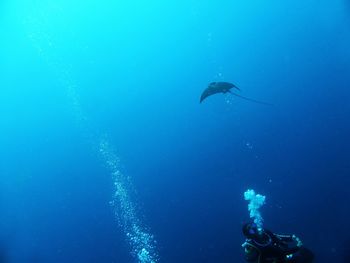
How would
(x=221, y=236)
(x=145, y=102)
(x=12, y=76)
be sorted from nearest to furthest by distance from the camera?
(x=221, y=236) < (x=145, y=102) < (x=12, y=76)

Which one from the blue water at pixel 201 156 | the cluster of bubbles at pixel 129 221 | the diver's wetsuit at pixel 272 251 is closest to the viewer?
the diver's wetsuit at pixel 272 251

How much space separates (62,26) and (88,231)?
6465cm

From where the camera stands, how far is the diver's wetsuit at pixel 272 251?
4000 millimetres

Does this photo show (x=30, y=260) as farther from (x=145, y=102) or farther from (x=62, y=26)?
(x=62, y=26)

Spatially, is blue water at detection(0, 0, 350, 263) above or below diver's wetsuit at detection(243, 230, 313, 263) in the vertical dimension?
above

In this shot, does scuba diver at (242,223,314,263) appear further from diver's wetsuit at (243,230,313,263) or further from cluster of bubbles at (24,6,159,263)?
cluster of bubbles at (24,6,159,263)

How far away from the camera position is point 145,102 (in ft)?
101

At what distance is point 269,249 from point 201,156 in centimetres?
1617

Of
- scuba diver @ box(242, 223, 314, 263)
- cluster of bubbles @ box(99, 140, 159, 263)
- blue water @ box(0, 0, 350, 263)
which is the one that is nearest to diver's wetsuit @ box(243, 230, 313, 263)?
scuba diver @ box(242, 223, 314, 263)

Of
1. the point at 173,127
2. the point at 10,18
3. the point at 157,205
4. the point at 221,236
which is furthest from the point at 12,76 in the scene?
the point at 221,236

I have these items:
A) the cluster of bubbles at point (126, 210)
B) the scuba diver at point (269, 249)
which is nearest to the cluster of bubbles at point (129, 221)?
the cluster of bubbles at point (126, 210)

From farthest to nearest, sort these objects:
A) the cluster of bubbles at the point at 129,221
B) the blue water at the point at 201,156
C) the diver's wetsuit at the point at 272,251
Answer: the cluster of bubbles at the point at 129,221 → the blue water at the point at 201,156 → the diver's wetsuit at the point at 272,251

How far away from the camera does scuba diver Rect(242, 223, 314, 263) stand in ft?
13.1

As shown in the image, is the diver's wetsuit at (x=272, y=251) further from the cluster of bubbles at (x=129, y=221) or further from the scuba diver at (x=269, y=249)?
the cluster of bubbles at (x=129, y=221)
